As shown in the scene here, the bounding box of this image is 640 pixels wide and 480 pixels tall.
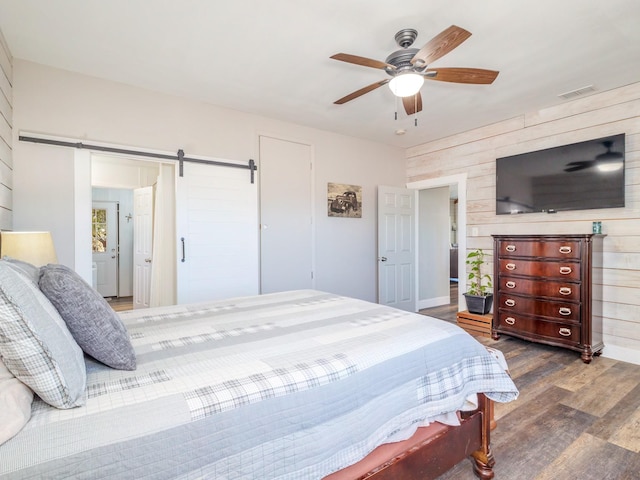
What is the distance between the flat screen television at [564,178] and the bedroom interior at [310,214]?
0.06 metres

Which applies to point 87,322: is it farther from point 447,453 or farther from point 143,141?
point 143,141

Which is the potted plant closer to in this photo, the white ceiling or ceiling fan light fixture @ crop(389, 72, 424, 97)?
the white ceiling

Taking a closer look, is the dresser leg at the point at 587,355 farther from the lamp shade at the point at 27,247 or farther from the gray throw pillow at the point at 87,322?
the lamp shade at the point at 27,247

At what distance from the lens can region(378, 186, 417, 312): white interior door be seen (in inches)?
188

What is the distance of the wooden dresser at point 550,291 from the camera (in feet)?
10.1

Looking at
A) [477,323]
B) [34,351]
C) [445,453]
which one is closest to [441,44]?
[445,453]

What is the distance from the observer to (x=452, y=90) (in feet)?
10.5

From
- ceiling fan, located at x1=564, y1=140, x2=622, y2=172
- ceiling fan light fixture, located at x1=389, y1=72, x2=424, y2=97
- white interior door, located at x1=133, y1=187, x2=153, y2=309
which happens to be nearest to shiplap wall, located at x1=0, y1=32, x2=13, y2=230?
white interior door, located at x1=133, y1=187, x2=153, y2=309

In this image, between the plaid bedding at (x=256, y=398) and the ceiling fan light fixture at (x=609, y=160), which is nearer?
the plaid bedding at (x=256, y=398)

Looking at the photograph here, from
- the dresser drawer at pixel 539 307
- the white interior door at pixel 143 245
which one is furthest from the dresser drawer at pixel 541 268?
the white interior door at pixel 143 245

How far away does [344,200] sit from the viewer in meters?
4.63

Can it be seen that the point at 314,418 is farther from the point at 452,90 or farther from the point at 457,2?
the point at 452,90

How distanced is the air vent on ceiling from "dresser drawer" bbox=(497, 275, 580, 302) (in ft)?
6.22

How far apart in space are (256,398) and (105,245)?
6773mm
